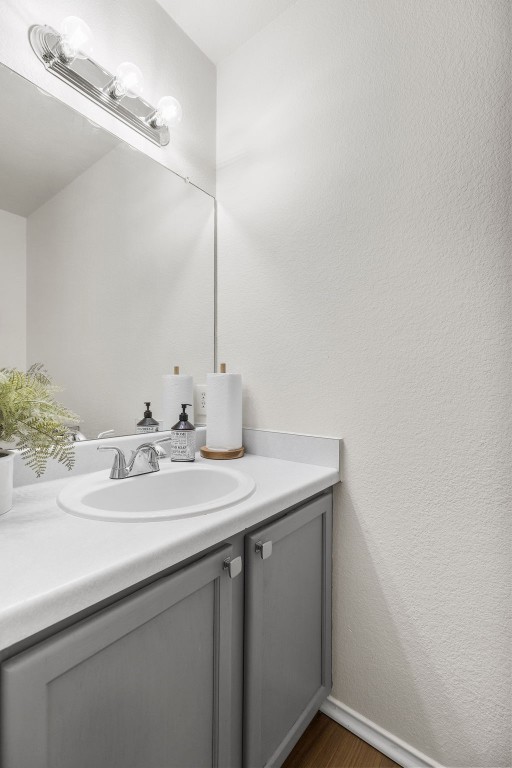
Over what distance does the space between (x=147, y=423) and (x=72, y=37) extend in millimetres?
1098

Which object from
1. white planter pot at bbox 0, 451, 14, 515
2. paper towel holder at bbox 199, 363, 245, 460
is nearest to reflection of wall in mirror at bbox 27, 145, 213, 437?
paper towel holder at bbox 199, 363, 245, 460

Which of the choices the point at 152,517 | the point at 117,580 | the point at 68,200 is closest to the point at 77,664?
the point at 117,580

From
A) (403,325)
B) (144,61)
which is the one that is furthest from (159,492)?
(144,61)

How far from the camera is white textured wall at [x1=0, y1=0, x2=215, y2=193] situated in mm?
994

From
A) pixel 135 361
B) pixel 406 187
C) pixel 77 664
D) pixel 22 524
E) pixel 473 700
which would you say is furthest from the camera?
pixel 135 361

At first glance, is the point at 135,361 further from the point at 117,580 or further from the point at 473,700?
the point at 473,700

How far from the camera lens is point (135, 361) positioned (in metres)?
1.31

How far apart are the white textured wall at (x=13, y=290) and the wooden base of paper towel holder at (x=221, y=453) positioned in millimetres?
627

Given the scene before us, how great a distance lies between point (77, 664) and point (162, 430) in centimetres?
87

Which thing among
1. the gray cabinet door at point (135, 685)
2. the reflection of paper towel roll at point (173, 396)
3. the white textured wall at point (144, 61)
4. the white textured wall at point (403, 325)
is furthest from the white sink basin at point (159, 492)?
the white textured wall at point (144, 61)

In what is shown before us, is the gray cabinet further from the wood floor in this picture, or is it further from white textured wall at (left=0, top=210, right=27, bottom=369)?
white textured wall at (left=0, top=210, right=27, bottom=369)

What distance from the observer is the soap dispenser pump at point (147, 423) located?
4.33ft

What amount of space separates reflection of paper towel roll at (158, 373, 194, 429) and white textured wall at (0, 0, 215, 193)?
2.55 feet

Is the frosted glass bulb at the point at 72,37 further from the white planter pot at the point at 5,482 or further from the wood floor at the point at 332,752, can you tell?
the wood floor at the point at 332,752
